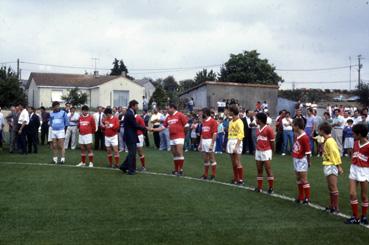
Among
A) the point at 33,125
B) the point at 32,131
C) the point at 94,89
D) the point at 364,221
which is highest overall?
the point at 94,89

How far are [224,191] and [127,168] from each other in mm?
4056

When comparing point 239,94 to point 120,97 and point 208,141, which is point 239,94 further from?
point 208,141

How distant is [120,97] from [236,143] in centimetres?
5502

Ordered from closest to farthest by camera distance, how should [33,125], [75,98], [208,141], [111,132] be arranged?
[208,141] → [111,132] → [33,125] → [75,98]

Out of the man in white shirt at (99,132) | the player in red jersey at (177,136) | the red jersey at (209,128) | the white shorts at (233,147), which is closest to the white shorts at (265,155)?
the white shorts at (233,147)

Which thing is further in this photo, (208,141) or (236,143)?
(208,141)

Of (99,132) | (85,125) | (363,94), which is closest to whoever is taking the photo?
(85,125)

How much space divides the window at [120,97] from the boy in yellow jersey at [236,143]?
5429cm

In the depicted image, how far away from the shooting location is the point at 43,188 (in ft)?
39.5

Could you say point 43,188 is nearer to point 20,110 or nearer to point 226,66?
point 20,110

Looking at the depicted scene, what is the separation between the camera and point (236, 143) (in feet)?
43.8

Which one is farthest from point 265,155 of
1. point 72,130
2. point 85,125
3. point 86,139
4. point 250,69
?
point 250,69

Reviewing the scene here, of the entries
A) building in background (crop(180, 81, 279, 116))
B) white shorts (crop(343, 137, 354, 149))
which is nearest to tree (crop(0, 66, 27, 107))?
building in background (crop(180, 81, 279, 116))

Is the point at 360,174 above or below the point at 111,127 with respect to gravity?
below
